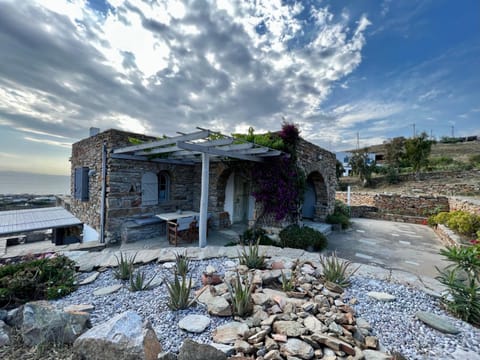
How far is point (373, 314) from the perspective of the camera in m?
1.96

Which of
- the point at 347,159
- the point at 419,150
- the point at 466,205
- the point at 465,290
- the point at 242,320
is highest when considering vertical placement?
the point at 347,159

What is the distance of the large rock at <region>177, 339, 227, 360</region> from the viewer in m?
1.33

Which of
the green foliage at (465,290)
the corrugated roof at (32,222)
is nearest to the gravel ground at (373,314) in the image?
the green foliage at (465,290)

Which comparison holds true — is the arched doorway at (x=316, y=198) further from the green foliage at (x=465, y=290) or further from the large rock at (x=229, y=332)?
the large rock at (x=229, y=332)

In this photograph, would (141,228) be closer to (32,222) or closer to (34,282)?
(34,282)

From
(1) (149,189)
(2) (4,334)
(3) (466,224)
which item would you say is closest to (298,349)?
(2) (4,334)

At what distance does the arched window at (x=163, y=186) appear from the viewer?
7.04m

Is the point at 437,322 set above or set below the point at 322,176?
below

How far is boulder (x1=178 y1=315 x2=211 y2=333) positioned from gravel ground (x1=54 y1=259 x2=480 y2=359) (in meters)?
0.04

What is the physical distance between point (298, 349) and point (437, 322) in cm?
146

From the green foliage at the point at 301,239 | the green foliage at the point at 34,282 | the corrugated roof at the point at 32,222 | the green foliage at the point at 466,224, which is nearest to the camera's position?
the green foliage at the point at 34,282

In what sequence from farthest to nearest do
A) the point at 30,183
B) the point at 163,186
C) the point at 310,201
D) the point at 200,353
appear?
the point at 30,183 → the point at 310,201 → the point at 163,186 → the point at 200,353

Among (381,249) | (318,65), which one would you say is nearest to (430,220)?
(381,249)

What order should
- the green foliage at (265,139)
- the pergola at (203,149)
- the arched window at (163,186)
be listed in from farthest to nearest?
the arched window at (163,186), the green foliage at (265,139), the pergola at (203,149)
